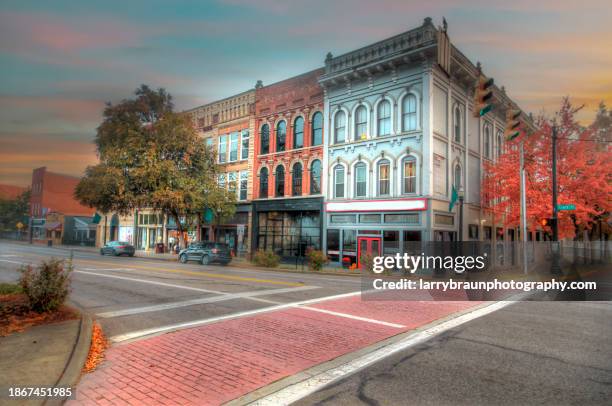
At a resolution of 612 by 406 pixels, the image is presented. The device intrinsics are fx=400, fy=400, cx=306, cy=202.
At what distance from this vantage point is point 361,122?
27.9 m

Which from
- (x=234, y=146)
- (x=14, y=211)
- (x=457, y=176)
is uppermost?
(x=234, y=146)

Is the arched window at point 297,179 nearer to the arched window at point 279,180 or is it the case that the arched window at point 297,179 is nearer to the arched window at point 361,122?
the arched window at point 279,180

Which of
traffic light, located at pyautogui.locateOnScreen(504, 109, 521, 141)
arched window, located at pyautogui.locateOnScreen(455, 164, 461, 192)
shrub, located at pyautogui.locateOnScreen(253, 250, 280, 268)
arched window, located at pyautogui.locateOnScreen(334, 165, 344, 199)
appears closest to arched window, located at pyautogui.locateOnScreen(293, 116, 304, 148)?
arched window, located at pyautogui.locateOnScreen(334, 165, 344, 199)

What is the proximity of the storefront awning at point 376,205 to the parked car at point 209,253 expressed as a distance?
7.79m

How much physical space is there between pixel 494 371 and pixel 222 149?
34.7m

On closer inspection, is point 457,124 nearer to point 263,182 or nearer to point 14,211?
point 263,182

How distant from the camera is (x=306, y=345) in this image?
7441 millimetres

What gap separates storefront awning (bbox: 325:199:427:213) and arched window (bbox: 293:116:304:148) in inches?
234

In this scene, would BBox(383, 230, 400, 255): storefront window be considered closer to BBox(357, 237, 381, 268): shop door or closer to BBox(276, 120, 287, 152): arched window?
BBox(357, 237, 381, 268): shop door

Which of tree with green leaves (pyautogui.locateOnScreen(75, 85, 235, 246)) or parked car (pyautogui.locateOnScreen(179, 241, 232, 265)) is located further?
tree with green leaves (pyautogui.locateOnScreen(75, 85, 235, 246))

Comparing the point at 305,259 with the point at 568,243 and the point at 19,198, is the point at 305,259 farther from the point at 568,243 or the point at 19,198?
the point at 19,198

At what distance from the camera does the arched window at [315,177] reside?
1175 inches

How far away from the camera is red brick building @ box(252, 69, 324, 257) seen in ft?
98.8

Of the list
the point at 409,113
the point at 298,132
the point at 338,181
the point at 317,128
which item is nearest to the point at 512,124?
the point at 409,113
